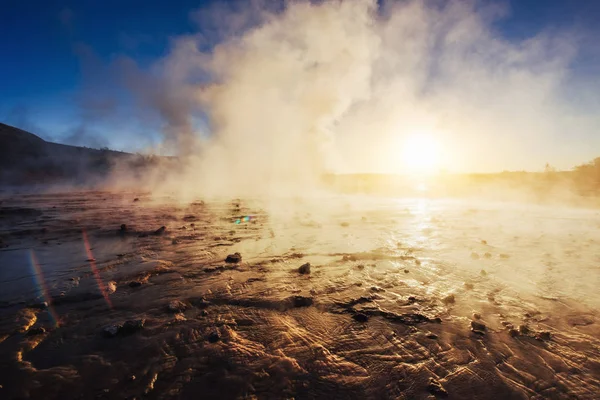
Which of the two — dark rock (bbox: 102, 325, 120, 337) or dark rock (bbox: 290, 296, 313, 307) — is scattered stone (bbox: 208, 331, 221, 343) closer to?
dark rock (bbox: 102, 325, 120, 337)

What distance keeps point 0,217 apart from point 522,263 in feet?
53.6

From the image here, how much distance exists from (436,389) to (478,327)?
4.60 feet

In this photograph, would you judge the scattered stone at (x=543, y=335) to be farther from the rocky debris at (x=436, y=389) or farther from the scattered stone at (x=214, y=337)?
the scattered stone at (x=214, y=337)

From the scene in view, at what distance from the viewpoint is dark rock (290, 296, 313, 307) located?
368 cm

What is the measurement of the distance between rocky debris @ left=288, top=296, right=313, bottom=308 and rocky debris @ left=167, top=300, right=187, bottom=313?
1449 mm

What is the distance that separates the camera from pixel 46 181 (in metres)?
29.5


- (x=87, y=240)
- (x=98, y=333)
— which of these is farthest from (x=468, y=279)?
(x=87, y=240)

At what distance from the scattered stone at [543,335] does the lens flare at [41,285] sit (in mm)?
5604

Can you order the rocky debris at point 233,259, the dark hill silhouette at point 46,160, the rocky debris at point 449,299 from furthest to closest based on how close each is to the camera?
the dark hill silhouette at point 46,160
the rocky debris at point 233,259
the rocky debris at point 449,299

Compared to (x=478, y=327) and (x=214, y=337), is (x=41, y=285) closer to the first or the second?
(x=214, y=337)

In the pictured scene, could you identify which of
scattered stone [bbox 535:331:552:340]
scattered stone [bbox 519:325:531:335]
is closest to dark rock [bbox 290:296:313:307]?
scattered stone [bbox 519:325:531:335]

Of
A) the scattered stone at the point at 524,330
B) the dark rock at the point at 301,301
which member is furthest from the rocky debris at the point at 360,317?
the scattered stone at the point at 524,330

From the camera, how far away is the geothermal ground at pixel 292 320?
2.28 metres

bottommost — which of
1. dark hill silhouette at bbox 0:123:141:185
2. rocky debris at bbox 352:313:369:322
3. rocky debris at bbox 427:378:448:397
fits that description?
rocky debris at bbox 427:378:448:397
